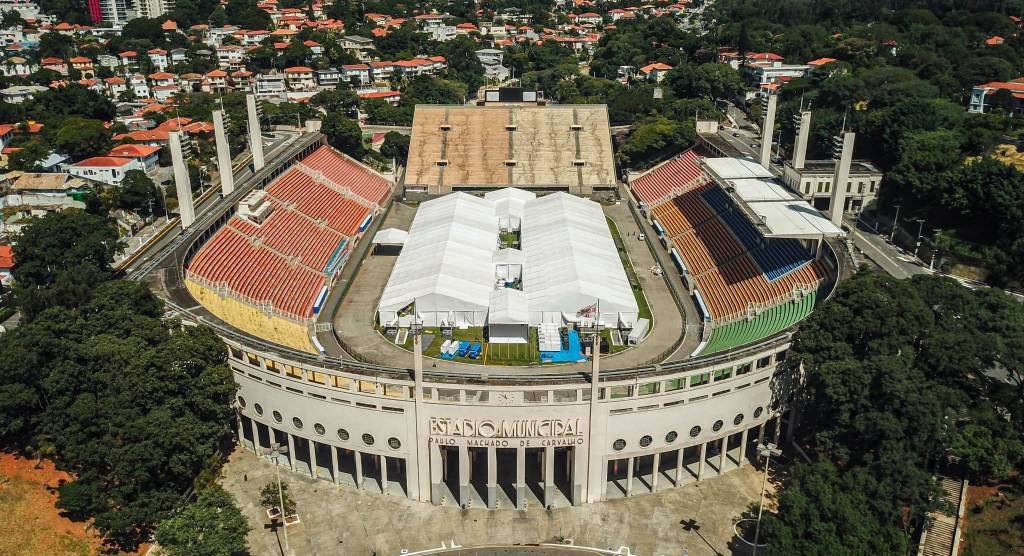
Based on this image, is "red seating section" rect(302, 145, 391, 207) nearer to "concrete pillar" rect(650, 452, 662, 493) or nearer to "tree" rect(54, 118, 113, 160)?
"tree" rect(54, 118, 113, 160)

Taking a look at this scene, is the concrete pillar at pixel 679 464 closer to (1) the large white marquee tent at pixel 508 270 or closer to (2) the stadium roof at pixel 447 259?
(1) the large white marquee tent at pixel 508 270

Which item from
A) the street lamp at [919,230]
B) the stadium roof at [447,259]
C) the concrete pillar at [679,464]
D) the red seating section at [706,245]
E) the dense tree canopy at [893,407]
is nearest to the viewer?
the dense tree canopy at [893,407]

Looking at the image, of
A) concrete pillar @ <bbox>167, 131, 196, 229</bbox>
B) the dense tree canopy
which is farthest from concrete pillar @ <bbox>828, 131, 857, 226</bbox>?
concrete pillar @ <bbox>167, 131, 196, 229</bbox>

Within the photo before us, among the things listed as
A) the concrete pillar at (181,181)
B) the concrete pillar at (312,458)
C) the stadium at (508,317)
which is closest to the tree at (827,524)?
the stadium at (508,317)

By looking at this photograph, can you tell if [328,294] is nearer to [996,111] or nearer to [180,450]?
[180,450]

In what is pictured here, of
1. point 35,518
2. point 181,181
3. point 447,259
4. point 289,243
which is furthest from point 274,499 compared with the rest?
point 289,243

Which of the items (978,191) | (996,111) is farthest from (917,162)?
(996,111)
